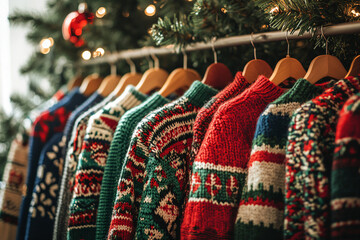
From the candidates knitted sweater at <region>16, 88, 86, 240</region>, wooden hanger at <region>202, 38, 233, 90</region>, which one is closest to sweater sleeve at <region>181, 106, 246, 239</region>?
wooden hanger at <region>202, 38, 233, 90</region>

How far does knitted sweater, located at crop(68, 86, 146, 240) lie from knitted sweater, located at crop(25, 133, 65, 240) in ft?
0.91

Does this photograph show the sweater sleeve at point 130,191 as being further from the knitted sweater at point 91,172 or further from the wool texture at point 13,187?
the wool texture at point 13,187

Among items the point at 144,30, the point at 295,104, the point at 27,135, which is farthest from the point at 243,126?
the point at 27,135

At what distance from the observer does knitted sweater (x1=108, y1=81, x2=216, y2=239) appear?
2.23 ft

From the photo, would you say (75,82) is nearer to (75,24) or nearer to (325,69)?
(75,24)

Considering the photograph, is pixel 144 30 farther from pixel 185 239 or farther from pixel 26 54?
pixel 26 54

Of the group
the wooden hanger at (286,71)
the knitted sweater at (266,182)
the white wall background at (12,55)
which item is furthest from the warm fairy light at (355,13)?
the white wall background at (12,55)

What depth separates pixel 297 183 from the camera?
516 mm

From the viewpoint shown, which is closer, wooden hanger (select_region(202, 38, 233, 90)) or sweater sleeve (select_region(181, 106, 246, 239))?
sweater sleeve (select_region(181, 106, 246, 239))

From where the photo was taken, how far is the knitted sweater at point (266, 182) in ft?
1.80

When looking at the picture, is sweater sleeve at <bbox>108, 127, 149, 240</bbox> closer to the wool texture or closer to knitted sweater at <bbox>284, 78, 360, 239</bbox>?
knitted sweater at <bbox>284, 78, 360, 239</bbox>

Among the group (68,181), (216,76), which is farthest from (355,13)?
(68,181)

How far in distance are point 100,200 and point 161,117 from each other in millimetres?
253

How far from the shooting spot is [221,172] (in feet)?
2.01
